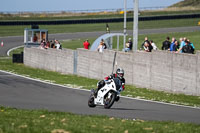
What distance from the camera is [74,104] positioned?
19.2 metres

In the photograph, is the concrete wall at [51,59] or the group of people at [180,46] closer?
the group of people at [180,46]

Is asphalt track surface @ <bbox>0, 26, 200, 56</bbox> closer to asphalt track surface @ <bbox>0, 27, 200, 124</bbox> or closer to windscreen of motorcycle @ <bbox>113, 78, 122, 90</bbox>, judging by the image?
asphalt track surface @ <bbox>0, 27, 200, 124</bbox>

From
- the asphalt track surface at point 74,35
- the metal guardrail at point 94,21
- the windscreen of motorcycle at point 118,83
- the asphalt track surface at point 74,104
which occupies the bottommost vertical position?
the asphalt track surface at point 74,104

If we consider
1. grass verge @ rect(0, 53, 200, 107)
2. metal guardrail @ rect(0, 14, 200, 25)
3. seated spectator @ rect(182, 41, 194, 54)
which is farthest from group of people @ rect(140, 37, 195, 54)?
metal guardrail @ rect(0, 14, 200, 25)

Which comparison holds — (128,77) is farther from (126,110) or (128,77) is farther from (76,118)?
(76,118)

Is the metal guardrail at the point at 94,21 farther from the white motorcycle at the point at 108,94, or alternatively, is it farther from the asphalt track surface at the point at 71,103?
the white motorcycle at the point at 108,94

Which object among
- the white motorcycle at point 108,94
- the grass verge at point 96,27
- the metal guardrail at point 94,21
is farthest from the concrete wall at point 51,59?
the metal guardrail at point 94,21

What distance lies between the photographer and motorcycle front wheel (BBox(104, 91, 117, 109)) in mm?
16828

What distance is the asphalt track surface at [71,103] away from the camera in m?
16.3

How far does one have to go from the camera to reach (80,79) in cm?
2986

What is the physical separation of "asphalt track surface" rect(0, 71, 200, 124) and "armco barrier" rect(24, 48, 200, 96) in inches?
135

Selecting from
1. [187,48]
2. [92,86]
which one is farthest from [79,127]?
[92,86]

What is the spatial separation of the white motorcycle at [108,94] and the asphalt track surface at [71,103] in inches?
9.9

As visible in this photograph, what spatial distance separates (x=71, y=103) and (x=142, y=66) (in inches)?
300
